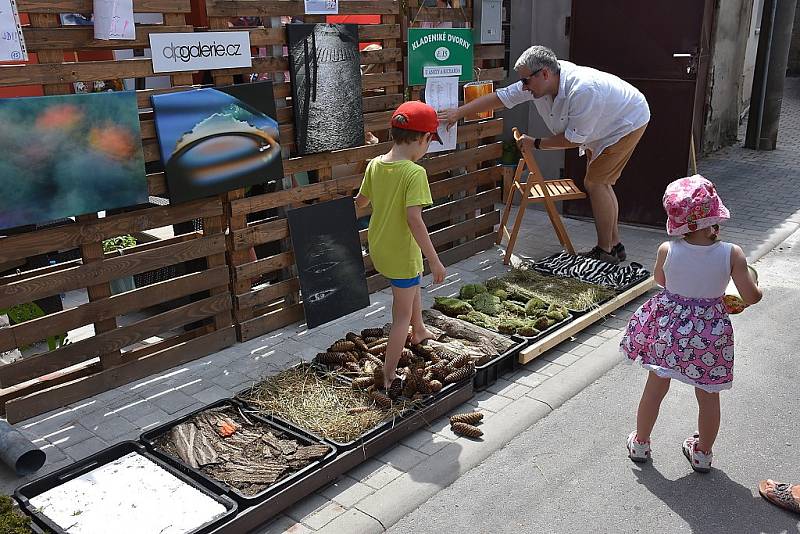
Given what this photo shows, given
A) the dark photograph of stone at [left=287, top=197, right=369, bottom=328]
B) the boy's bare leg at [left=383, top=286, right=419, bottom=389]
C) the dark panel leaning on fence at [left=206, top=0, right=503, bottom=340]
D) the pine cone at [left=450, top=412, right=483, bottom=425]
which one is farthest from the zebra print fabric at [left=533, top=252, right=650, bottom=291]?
the boy's bare leg at [left=383, top=286, right=419, bottom=389]

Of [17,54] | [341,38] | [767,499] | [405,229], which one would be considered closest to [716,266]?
[767,499]

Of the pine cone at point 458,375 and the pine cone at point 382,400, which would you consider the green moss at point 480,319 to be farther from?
the pine cone at point 382,400

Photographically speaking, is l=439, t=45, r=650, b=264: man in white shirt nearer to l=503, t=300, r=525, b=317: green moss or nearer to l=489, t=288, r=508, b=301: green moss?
l=489, t=288, r=508, b=301: green moss

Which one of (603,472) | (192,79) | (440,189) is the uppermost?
(192,79)

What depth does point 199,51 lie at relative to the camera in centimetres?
513

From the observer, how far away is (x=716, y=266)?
374 cm

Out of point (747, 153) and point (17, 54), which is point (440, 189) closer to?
point (17, 54)

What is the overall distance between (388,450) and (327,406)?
Answer: 50 cm

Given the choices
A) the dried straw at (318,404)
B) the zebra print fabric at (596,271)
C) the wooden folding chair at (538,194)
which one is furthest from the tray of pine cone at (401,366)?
the wooden folding chair at (538,194)

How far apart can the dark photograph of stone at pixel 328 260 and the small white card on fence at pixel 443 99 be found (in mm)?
1325

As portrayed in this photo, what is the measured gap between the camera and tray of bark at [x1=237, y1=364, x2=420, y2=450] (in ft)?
14.4

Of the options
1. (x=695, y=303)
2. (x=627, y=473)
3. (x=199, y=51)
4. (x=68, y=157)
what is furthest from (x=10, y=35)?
(x=627, y=473)

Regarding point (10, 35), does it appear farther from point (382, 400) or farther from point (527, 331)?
point (527, 331)

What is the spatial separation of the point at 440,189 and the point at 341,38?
1889mm
